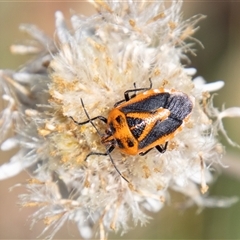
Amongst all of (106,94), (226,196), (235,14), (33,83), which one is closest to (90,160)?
(106,94)

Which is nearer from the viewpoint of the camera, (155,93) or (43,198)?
(155,93)

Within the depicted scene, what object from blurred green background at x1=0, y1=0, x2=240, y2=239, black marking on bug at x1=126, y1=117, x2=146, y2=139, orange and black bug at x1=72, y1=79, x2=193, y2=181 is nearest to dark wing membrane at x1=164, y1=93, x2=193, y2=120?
orange and black bug at x1=72, y1=79, x2=193, y2=181

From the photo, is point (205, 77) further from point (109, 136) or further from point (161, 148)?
point (109, 136)

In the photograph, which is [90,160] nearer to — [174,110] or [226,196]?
[174,110]

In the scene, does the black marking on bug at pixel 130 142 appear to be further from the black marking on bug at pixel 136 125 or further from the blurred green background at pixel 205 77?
the blurred green background at pixel 205 77

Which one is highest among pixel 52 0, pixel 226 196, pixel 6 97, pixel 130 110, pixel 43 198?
pixel 52 0

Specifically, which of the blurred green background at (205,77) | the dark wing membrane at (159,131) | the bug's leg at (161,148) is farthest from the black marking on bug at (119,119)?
the blurred green background at (205,77)

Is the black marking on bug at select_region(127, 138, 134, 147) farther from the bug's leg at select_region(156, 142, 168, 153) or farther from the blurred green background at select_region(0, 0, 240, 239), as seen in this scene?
the blurred green background at select_region(0, 0, 240, 239)
